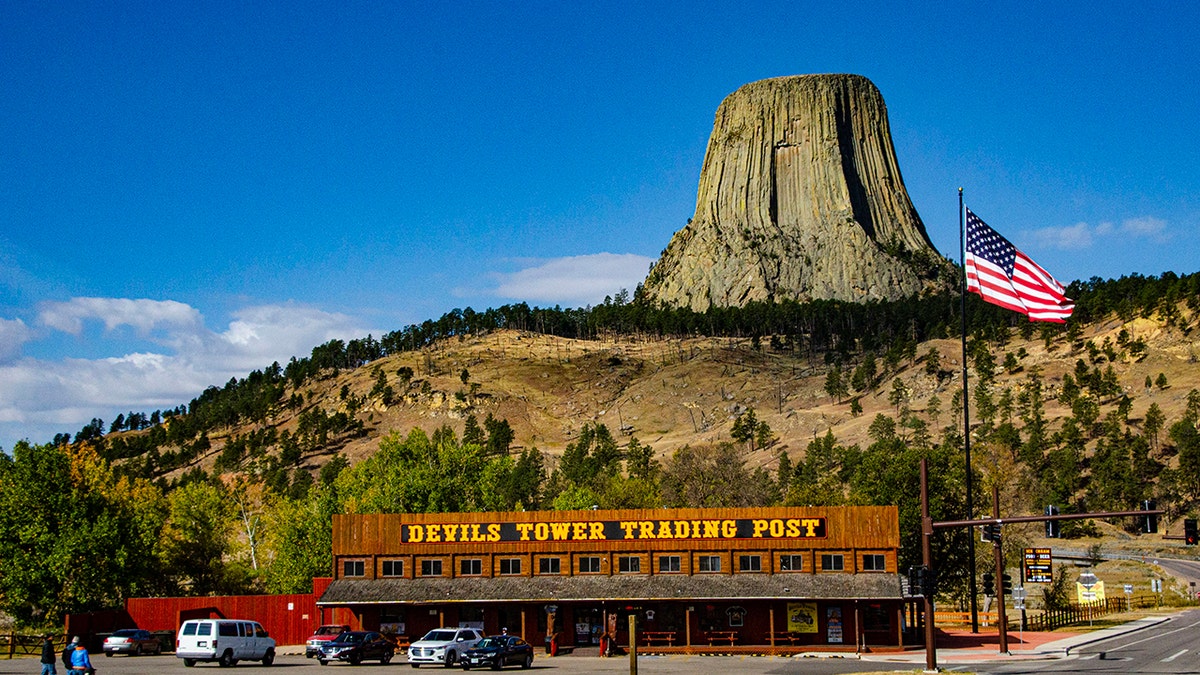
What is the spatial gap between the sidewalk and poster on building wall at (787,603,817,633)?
3.64 metres

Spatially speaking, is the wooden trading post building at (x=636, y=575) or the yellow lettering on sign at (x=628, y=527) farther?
the yellow lettering on sign at (x=628, y=527)

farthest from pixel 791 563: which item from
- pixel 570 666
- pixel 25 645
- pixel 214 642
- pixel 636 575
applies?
pixel 25 645

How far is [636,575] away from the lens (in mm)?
57781

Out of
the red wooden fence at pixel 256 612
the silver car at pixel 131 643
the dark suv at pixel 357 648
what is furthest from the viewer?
the red wooden fence at pixel 256 612

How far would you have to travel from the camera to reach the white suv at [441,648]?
45.9 m

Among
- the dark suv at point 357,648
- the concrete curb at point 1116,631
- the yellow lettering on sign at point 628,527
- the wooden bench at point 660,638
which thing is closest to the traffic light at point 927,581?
the concrete curb at point 1116,631

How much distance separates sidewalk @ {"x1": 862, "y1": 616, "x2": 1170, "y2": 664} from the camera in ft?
163

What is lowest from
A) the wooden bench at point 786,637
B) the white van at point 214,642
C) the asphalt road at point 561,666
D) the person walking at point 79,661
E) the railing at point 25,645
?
the railing at point 25,645

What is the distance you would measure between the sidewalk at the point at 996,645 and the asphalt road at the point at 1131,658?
0.94 meters

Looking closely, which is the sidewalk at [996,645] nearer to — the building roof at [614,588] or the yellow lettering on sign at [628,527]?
the building roof at [614,588]

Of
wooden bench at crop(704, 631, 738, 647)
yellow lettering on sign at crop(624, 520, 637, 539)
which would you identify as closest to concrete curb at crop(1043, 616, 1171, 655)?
wooden bench at crop(704, 631, 738, 647)

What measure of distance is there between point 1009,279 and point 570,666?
22.5 meters

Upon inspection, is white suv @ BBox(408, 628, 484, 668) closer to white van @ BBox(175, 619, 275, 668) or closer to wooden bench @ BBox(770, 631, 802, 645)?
white van @ BBox(175, 619, 275, 668)

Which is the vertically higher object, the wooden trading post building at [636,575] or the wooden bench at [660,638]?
the wooden trading post building at [636,575]
